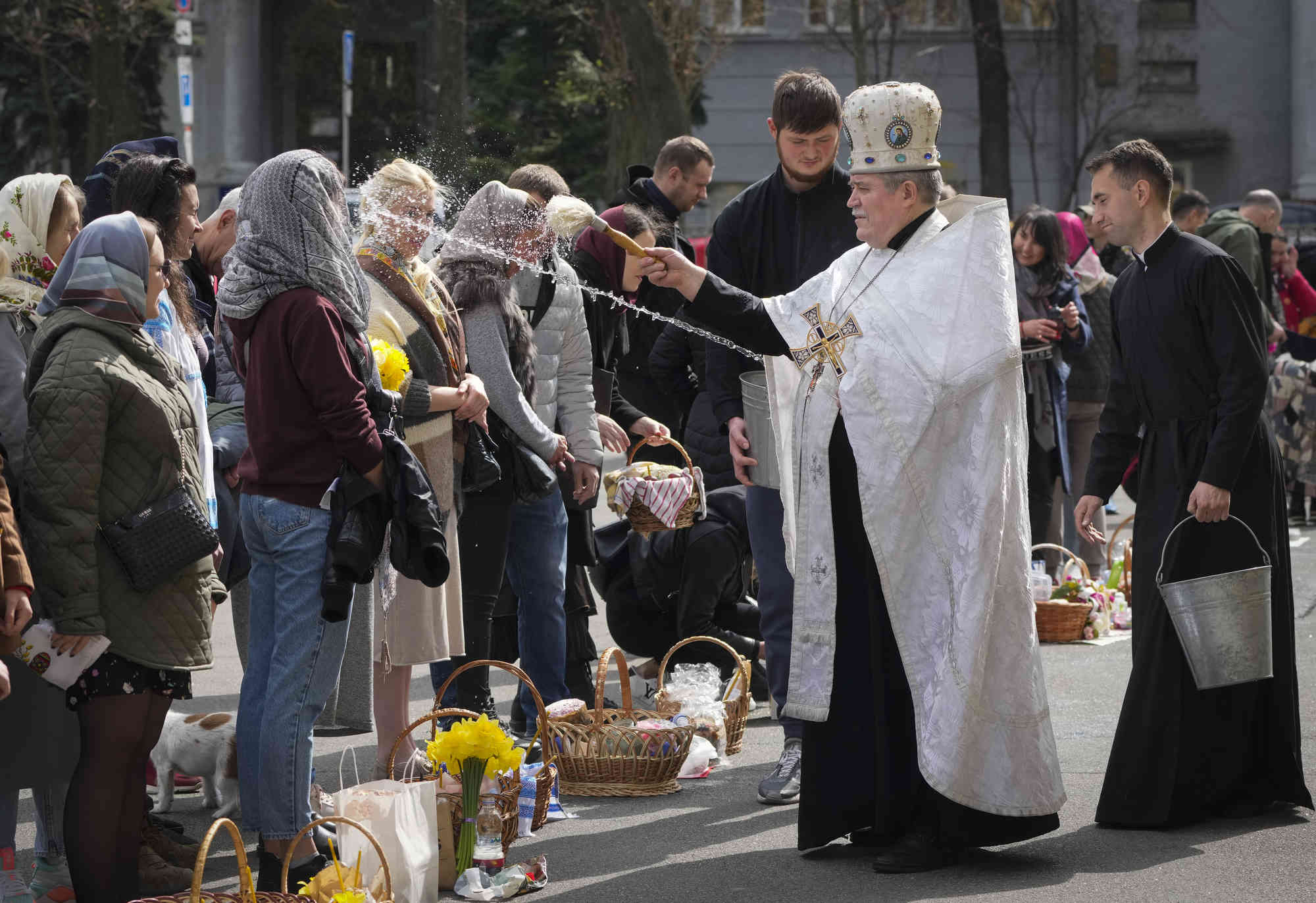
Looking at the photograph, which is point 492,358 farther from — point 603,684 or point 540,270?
point 603,684

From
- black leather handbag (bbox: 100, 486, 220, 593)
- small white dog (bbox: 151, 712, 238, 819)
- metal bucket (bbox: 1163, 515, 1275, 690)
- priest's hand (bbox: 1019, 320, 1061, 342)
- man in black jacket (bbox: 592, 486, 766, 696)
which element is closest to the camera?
black leather handbag (bbox: 100, 486, 220, 593)

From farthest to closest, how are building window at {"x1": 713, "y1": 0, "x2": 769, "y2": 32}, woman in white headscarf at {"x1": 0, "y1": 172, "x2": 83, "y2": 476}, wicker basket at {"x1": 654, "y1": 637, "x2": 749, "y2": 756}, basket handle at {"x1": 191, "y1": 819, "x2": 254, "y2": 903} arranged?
building window at {"x1": 713, "y1": 0, "x2": 769, "y2": 32}
wicker basket at {"x1": 654, "y1": 637, "x2": 749, "y2": 756}
woman in white headscarf at {"x1": 0, "y1": 172, "x2": 83, "y2": 476}
basket handle at {"x1": 191, "y1": 819, "x2": 254, "y2": 903}

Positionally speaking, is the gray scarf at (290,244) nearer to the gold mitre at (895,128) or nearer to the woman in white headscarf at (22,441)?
the woman in white headscarf at (22,441)

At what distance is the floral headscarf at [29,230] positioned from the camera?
4.82 meters

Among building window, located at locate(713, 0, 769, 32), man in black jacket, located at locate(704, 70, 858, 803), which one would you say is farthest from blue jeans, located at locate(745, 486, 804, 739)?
building window, located at locate(713, 0, 769, 32)

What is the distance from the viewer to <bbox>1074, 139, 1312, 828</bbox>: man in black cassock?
5152mm

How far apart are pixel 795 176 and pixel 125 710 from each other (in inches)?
113

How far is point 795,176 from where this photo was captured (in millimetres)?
5844

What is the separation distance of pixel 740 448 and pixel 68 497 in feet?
7.93

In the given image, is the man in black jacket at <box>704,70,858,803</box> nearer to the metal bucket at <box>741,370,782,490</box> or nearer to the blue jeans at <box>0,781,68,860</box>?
the metal bucket at <box>741,370,782,490</box>

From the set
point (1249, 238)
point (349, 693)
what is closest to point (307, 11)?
point (1249, 238)

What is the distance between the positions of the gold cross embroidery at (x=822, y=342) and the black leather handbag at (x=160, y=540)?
5.65 ft

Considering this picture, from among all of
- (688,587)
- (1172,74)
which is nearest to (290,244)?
(688,587)

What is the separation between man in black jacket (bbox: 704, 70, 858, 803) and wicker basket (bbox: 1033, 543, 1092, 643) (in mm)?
2783
